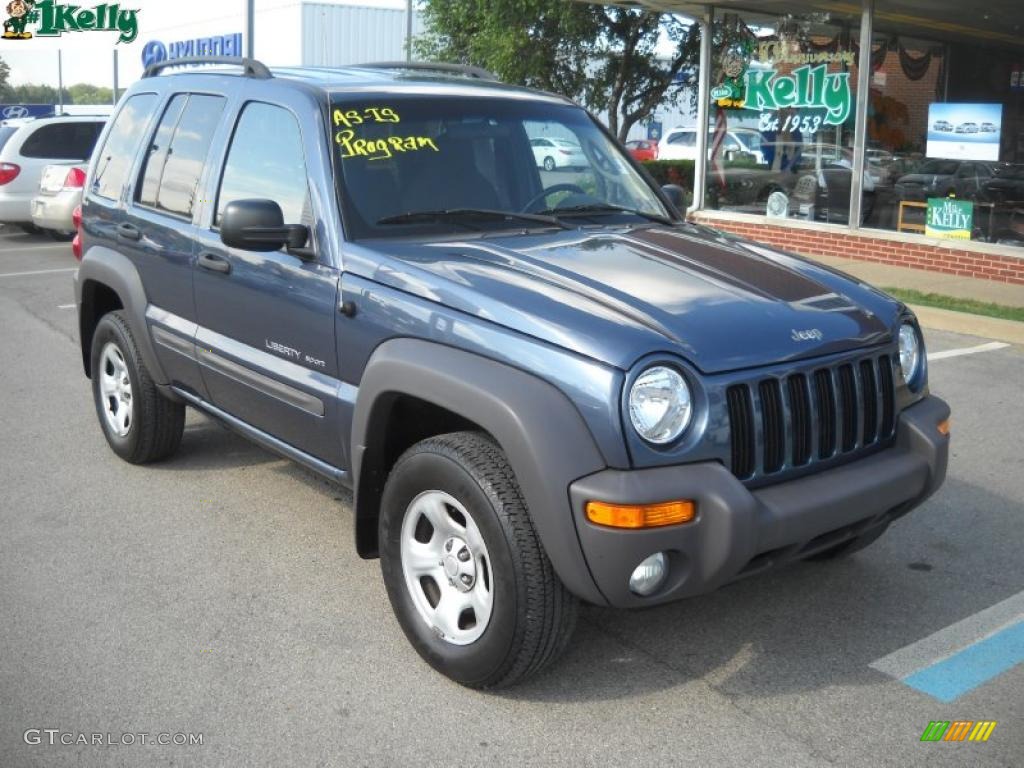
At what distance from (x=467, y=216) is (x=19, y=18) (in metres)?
40.0

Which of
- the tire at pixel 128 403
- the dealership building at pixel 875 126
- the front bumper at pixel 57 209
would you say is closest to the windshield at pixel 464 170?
the tire at pixel 128 403

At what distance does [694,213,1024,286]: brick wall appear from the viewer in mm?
12414

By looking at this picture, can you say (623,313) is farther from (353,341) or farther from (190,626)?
(190,626)

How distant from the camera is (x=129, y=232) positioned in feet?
18.7

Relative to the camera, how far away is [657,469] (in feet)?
11.0

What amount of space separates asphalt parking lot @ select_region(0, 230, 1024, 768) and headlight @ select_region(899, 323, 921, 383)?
0.91 m

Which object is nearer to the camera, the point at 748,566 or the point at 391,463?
the point at 748,566

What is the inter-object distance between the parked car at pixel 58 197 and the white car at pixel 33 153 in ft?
2.63

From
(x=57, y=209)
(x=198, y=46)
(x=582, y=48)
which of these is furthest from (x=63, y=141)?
(x=198, y=46)

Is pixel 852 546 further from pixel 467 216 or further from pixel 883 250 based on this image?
pixel 883 250

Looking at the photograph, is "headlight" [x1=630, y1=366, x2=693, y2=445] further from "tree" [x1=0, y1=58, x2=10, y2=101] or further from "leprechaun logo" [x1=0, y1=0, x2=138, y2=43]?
"tree" [x1=0, y1=58, x2=10, y2=101]

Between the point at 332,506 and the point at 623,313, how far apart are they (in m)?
2.39

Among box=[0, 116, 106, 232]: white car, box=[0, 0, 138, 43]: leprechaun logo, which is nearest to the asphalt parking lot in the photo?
box=[0, 116, 106, 232]: white car

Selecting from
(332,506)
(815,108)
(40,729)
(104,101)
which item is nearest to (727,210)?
(815,108)
